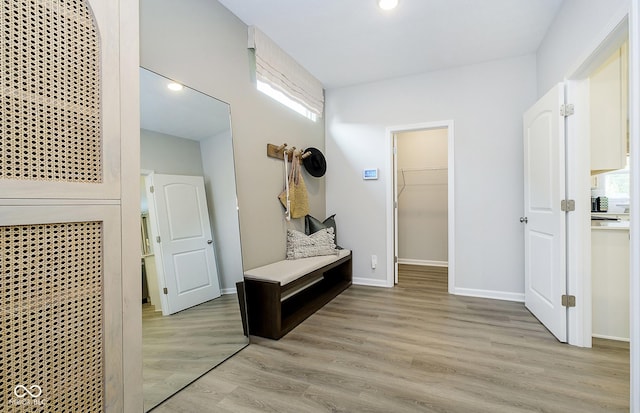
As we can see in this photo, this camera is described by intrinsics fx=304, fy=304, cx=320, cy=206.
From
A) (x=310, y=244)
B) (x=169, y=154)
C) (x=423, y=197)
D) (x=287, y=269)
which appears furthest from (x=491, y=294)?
(x=169, y=154)

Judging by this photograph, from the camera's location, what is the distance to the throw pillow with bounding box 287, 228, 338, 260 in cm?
326

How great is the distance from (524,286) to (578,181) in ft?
5.00

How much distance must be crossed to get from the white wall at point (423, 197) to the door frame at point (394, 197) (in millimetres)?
1421

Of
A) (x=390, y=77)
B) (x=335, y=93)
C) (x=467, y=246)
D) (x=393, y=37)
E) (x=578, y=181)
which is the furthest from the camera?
(x=335, y=93)

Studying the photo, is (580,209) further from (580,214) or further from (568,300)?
(568,300)

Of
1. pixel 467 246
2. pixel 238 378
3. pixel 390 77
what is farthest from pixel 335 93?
pixel 238 378

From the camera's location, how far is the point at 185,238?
6.47ft

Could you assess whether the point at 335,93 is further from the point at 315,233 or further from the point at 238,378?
the point at 238,378

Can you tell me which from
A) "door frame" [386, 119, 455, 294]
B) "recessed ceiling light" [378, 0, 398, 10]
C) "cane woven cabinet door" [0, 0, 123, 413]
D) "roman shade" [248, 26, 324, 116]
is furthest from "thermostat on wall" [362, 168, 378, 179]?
"cane woven cabinet door" [0, 0, 123, 413]

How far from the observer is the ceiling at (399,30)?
97.0 inches

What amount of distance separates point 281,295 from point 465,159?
258cm

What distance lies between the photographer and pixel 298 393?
5.61ft

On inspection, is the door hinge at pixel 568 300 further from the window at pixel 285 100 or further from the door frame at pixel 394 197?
the window at pixel 285 100

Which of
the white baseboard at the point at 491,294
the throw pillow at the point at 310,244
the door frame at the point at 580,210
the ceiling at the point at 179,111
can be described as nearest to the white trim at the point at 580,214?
the door frame at the point at 580,210
